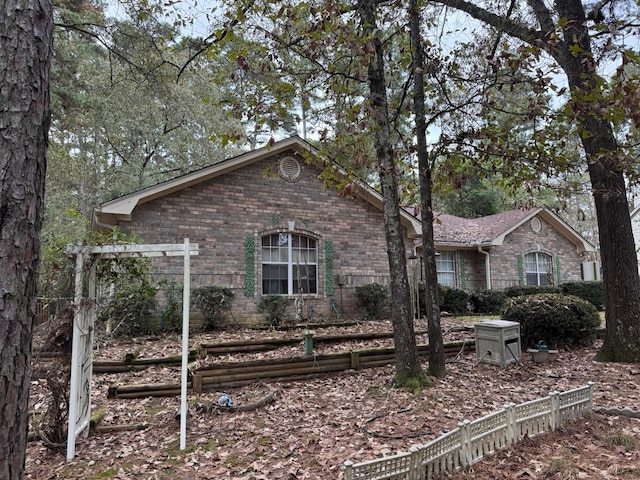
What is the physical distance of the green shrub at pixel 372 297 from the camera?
1200 cm

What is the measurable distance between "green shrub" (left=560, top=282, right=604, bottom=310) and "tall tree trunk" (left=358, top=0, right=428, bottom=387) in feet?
43.3

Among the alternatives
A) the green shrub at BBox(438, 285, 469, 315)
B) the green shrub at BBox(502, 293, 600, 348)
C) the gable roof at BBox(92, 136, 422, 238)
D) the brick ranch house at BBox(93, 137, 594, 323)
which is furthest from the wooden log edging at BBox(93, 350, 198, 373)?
the green shrub at BBox(438, 285, 469, 315)

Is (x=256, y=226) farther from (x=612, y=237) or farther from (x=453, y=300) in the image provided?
(x=612, y=237)

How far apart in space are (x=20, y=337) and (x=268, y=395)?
3971 mm

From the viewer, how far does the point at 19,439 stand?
5.67 feet

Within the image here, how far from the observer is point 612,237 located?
260 inches

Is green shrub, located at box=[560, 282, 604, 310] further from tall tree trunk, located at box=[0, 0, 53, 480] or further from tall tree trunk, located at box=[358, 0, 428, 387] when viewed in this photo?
tall tree trunk, located at box=[0, 0, 53, 480]

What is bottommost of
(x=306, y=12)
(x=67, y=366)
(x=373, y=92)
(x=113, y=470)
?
(x=113, y=470)

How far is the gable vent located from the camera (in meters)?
12.0

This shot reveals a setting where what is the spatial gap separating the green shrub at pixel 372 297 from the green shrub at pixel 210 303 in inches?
159

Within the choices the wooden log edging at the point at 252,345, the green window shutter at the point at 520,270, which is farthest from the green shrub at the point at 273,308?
the green window shutter at the point at 520,270

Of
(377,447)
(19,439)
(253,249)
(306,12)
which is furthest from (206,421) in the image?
(253,249)

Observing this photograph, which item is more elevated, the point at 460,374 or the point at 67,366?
the point at 67,366

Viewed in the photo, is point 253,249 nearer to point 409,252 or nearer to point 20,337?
point 409,252
